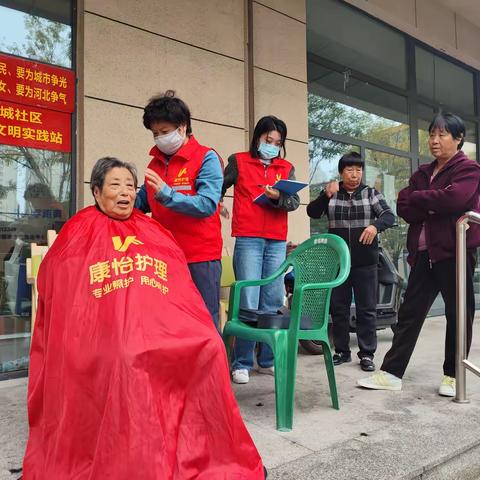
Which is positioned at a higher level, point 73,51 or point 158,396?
point 73,51

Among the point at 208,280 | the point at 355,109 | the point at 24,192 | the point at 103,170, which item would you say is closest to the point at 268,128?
the point at 208,280

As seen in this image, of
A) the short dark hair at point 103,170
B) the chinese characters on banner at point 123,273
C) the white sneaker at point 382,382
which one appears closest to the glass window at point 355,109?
the white sneaker at point 382,382

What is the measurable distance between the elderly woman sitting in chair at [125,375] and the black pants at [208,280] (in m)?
0.55

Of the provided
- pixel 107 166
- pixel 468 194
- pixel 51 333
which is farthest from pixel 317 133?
pixel 51 333

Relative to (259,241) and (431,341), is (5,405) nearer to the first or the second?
(259,241)

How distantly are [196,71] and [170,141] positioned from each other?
7.47 ft

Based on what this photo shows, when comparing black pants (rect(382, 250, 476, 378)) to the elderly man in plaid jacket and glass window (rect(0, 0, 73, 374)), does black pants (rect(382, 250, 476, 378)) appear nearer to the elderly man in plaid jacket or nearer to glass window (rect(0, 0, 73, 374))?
the elderly man in plaid jacket

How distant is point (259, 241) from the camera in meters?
3.21

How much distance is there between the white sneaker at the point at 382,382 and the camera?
10.1 ft

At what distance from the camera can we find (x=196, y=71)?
14.7ft

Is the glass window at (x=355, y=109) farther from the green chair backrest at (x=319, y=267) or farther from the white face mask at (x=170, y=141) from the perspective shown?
the white face mask at (x=170, y=141)

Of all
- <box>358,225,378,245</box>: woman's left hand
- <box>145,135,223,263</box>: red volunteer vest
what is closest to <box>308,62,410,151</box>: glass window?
<box>358,225,378,245</box>: woman's left hand

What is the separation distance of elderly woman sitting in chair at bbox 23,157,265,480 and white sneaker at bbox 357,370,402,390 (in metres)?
1.54

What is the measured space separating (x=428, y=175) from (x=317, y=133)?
2.67 m
